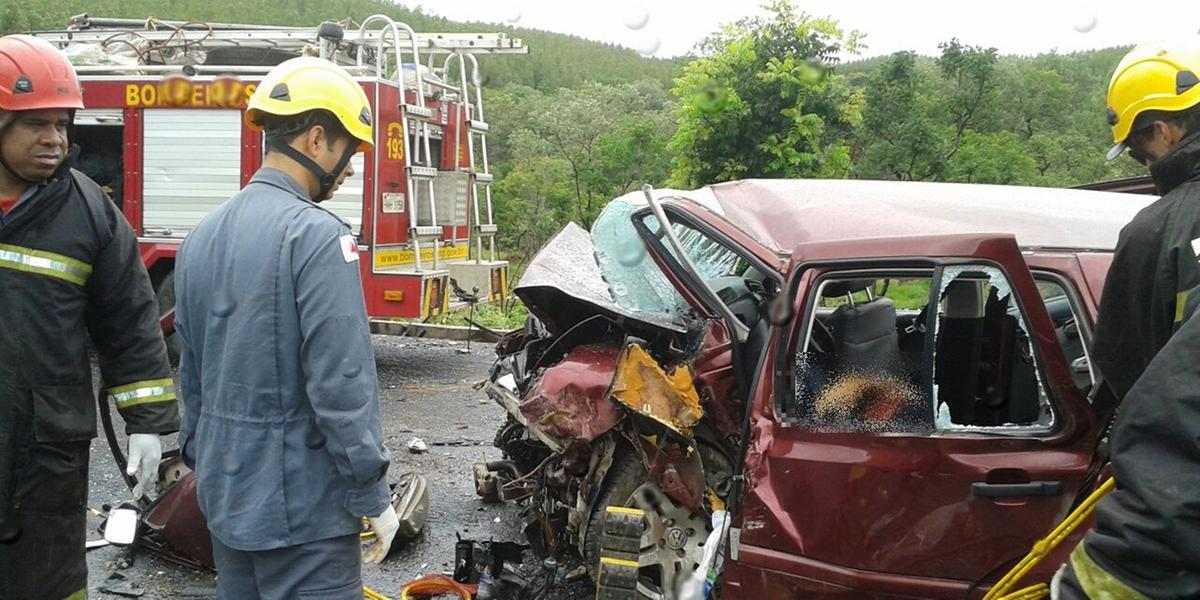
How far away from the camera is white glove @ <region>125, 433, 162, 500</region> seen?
9.12ft

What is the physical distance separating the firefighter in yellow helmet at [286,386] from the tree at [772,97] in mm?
7689

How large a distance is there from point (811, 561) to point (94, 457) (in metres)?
4.88

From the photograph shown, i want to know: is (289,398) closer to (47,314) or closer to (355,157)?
(47,314)

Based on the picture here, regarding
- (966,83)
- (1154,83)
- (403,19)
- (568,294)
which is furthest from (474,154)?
(403,19)

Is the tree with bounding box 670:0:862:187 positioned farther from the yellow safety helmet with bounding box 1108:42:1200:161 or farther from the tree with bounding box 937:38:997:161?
the yellow safety helmet with bounding box 1108:42:1200:161

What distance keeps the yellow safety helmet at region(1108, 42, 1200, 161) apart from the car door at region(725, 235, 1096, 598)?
41 cm

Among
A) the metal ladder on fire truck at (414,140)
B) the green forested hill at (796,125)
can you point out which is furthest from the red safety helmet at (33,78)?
the green forested hill at (796,125)

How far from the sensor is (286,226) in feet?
7.26

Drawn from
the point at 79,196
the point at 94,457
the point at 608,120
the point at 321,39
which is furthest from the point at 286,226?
the point at 608,120

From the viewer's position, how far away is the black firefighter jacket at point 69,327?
2525 millimetres

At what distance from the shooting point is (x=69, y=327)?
263 cm

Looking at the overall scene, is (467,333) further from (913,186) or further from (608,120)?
(608,120)

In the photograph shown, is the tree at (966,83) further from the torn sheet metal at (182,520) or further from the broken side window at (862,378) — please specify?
the torn sheet metal at (182,520)

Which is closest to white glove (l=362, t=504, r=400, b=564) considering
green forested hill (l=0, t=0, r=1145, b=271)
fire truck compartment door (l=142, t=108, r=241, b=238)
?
fire truck compartment door (l=142, t=108, r=241, b=238)
